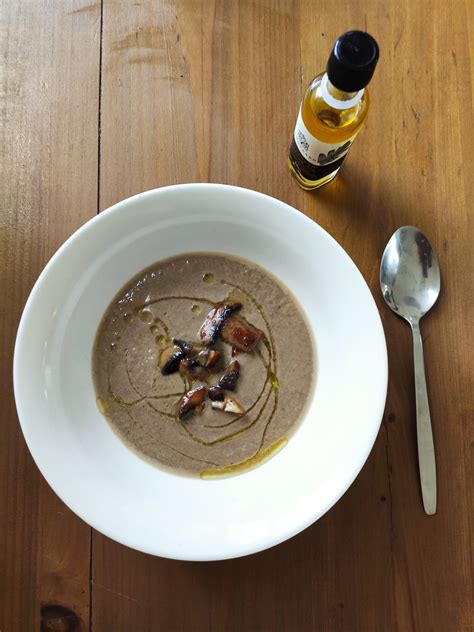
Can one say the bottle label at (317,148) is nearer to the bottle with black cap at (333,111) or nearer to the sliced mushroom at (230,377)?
the bottle with black cap at (333,111)

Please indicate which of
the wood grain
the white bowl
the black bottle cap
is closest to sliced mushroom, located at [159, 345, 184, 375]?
the white bowl

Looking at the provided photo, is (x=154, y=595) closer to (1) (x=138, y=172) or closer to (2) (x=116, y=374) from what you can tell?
(2) (x=116, y=374)

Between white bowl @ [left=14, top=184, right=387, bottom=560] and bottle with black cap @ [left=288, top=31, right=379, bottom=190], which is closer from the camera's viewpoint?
bottle with black cap @ [left=288, top=31, right=379, bottom=190]

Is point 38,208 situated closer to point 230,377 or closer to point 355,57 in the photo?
point 230,377

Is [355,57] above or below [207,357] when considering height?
above

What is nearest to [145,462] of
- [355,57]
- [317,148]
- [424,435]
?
[424,435]

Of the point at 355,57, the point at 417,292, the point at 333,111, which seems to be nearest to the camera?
the point at 355,57

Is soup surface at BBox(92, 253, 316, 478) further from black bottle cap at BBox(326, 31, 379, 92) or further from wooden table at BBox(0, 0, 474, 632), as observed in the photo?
black bottle cap at BBox(326, 31, 379, 92)
